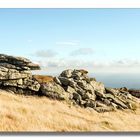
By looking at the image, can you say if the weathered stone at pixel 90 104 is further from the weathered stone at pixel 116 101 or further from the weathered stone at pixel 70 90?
the weathered stone at pixel 116 101

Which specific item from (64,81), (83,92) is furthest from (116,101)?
(64,81)

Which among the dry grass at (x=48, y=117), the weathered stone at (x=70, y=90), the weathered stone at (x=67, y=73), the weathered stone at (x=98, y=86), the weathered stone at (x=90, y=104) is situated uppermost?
the weathered stone at (x=67, y=73)

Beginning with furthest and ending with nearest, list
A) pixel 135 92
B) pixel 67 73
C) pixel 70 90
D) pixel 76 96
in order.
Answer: pixel 135 92, pixel 67 73, pixel 70 90, pixel 76 96

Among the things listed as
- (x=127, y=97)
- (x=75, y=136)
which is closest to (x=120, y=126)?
(x=75, y=136)

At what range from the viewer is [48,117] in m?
18.2

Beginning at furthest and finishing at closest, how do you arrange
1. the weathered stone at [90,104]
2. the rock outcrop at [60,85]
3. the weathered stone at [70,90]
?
the weathered stone at [70,90] < the weathered stone at [90,104] < the rock outcrop at [60,85]

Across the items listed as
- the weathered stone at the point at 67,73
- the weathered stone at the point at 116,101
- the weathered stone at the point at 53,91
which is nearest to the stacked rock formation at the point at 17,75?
the weathered stone at the point at 53,91

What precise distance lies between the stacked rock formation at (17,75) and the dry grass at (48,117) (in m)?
0.86

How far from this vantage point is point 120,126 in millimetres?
18688

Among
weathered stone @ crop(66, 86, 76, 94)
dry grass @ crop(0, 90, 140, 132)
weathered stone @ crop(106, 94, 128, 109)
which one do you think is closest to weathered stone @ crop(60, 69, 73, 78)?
weathered stone @ crop(66, 86, 76, 94)

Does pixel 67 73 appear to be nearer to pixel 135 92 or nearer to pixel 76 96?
pixel 76 96

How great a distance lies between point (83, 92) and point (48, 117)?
24.2 ft

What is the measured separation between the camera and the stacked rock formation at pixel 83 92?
23969mm
